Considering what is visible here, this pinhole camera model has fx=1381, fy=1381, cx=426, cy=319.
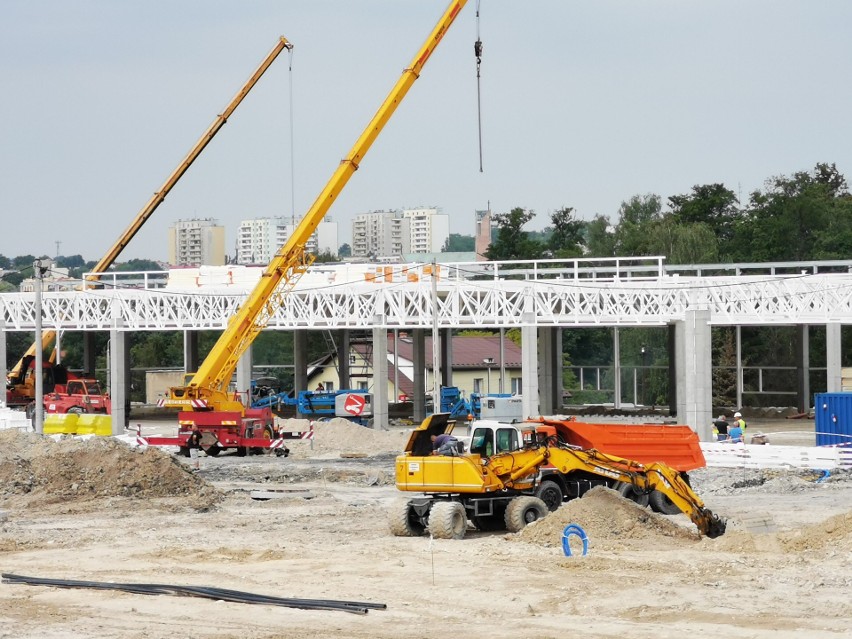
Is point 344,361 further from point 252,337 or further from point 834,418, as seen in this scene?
point 834,418

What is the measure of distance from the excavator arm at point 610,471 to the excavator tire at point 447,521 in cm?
84

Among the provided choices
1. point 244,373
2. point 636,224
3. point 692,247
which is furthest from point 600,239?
point 244,373

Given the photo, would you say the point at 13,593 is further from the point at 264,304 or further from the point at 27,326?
the point at 27,326

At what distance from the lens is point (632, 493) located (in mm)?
24781

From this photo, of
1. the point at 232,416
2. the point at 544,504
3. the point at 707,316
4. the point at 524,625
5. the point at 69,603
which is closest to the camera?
the point at 524,625

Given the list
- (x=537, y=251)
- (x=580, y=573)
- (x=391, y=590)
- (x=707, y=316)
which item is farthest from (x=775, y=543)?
(x=537, y=251)

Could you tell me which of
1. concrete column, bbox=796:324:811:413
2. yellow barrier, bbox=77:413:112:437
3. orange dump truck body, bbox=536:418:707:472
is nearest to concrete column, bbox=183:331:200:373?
yellow barrier, bbox=77:413:112:437

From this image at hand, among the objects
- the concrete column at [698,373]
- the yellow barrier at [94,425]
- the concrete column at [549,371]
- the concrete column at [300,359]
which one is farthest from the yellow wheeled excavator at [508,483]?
the concrete column at [300,359]

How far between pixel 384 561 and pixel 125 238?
53.8 meters

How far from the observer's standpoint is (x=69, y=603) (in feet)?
58.7

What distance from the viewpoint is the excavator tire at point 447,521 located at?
23.2 m

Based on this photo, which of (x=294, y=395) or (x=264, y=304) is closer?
(x=264, y=304)

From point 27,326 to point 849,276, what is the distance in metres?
37.9

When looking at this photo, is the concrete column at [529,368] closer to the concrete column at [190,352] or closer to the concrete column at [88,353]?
the concrete column at [190,352]
